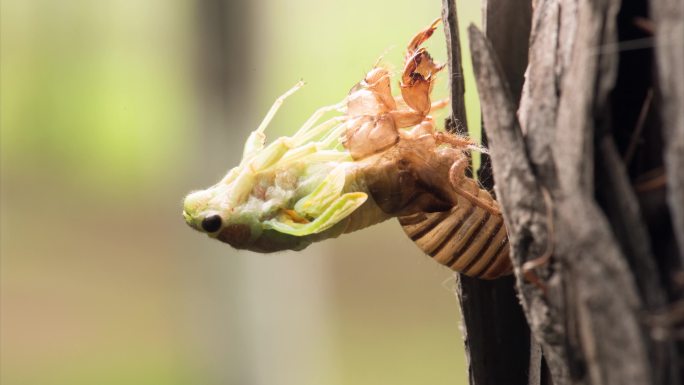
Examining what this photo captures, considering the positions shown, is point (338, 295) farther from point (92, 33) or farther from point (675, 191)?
point (675, 191)

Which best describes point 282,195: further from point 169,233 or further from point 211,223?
point 169,233

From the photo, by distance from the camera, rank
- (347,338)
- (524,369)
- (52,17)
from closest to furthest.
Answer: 1. (524,369)
2. (52,17)
3. (347,338)

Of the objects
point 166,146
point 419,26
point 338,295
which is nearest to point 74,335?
point 166,146

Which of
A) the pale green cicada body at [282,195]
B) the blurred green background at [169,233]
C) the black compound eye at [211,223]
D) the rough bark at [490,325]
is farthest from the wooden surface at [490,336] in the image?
the blurred green background at [169,233]

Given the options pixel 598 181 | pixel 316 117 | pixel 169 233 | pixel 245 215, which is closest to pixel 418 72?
pixel 316 117

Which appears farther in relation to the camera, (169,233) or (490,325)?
(169,233)

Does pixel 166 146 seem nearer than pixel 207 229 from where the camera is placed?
No

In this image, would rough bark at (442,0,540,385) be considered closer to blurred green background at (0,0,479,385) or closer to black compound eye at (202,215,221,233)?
black compound eye at (202,215,221,233)
